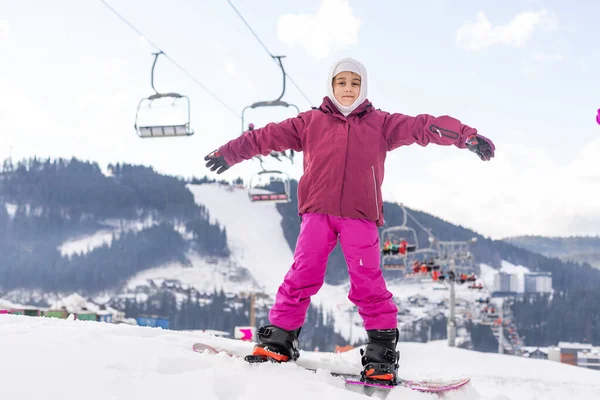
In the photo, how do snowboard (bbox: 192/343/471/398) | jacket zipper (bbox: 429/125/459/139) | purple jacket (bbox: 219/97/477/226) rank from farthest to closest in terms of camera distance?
jacket zipper (bbox: 429/125/459/139) → purple jacket (bbox: 219/97/477/226) → snowboard (bbox: 192/343/471/398)

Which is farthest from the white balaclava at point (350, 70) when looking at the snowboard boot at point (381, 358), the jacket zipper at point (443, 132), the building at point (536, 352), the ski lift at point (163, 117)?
the building at point (536, 352)

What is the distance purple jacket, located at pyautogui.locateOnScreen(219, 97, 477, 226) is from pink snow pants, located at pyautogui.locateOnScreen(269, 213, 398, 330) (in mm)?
88

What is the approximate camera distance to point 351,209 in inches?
142

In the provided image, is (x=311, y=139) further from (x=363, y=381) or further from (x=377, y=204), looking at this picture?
(x=363, y=381)

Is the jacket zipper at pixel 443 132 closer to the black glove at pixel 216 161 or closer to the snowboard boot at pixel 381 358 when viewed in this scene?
the snowboard boot at pixel 381 358

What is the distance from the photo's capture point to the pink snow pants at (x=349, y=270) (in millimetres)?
3609

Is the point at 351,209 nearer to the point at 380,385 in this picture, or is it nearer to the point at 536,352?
the point at 380,385

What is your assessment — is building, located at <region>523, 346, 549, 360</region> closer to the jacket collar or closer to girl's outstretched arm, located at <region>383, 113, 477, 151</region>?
girl's outstretched arm, located at <region>383, 113, 477, 151</region>

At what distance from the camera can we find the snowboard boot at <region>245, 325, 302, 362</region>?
3.52 meters

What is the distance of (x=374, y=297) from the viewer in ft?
11.9

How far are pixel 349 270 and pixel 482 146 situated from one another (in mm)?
1147

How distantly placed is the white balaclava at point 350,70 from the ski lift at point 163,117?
9074 mm

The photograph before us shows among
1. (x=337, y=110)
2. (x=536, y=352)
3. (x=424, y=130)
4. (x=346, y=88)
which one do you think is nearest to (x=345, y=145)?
(x=337, y=110)

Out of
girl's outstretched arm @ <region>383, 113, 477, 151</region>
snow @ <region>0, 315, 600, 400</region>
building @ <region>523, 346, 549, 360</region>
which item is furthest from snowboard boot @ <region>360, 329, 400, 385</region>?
building @ <region>523, 346, 549, 360</region>
